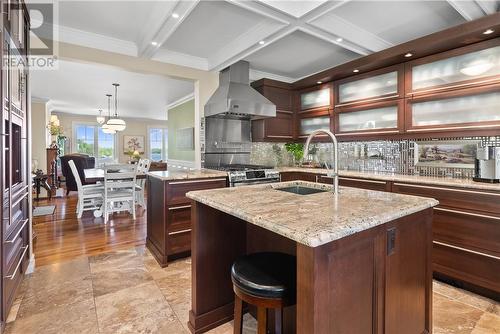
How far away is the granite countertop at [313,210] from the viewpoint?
102 centimetres

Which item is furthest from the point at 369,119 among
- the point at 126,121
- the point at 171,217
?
the point at 126,121

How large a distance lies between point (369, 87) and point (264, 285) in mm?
3246

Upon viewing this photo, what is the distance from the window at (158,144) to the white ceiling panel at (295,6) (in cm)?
959

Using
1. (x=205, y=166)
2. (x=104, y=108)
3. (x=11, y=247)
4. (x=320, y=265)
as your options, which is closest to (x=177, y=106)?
(x=104, y=108)

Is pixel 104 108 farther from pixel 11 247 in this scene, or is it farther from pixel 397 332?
pixel 397 332

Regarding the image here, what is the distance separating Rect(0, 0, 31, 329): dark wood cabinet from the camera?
1.71 m

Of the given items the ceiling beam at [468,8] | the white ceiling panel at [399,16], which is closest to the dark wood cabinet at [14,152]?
the white ceiling panel at [399,16]

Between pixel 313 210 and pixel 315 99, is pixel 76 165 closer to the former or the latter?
pixel 315 99

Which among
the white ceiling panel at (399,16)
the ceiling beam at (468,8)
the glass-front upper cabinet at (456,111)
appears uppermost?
the white ceiling panel at (399,16)

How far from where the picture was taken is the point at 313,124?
14.7ft

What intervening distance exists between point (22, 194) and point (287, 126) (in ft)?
11.9

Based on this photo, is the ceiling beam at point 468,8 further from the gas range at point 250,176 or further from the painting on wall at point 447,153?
the gas range at point 250,176

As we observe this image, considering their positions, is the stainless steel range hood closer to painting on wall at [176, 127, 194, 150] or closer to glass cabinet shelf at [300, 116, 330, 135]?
glass cabinet shelf at [300, 116, 330, 135]

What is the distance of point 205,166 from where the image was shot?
13.8 feet
